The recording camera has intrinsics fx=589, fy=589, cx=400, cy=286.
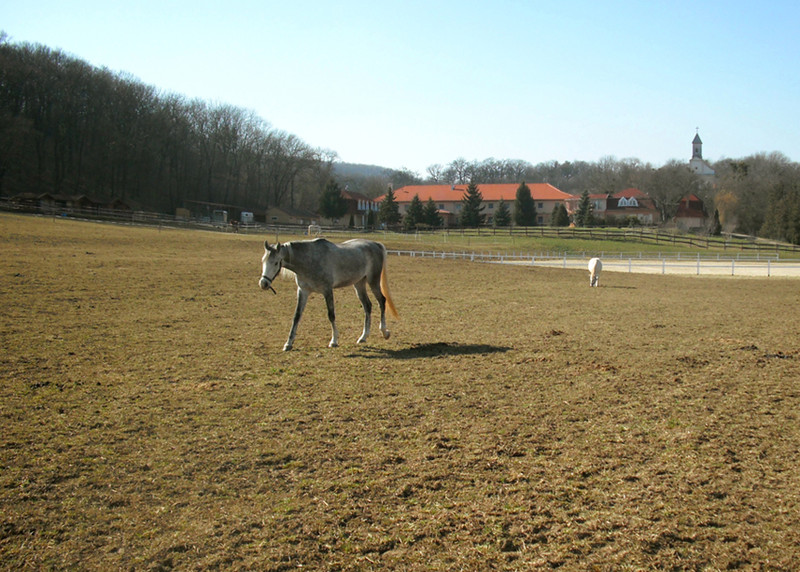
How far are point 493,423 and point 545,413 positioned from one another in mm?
732

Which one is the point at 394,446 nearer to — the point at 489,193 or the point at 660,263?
the point at 660,263

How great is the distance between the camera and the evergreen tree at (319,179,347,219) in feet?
318

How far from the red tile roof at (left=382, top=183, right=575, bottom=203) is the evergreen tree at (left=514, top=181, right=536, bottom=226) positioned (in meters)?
12.4

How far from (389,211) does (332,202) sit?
1198 centimetres

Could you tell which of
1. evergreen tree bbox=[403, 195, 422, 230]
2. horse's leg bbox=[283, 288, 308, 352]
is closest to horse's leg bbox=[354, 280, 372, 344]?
horse's leg bbox=[283, 288, 308, 352]

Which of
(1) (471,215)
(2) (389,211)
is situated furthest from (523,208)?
(2) (389,211)

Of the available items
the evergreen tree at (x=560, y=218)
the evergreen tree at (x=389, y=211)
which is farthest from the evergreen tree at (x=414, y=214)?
the evergreen tree at (x=560, y=218)

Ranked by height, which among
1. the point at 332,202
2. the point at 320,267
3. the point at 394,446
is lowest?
the point at 394,446

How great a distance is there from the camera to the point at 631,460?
17.1ft

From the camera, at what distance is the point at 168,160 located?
91.3 meters

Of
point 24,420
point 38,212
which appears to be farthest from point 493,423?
point 38,212

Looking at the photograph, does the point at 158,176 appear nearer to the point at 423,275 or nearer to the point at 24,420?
the point at 423,275

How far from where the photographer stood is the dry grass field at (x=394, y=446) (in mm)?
3836

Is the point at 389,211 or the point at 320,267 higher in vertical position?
the point at 389,211
